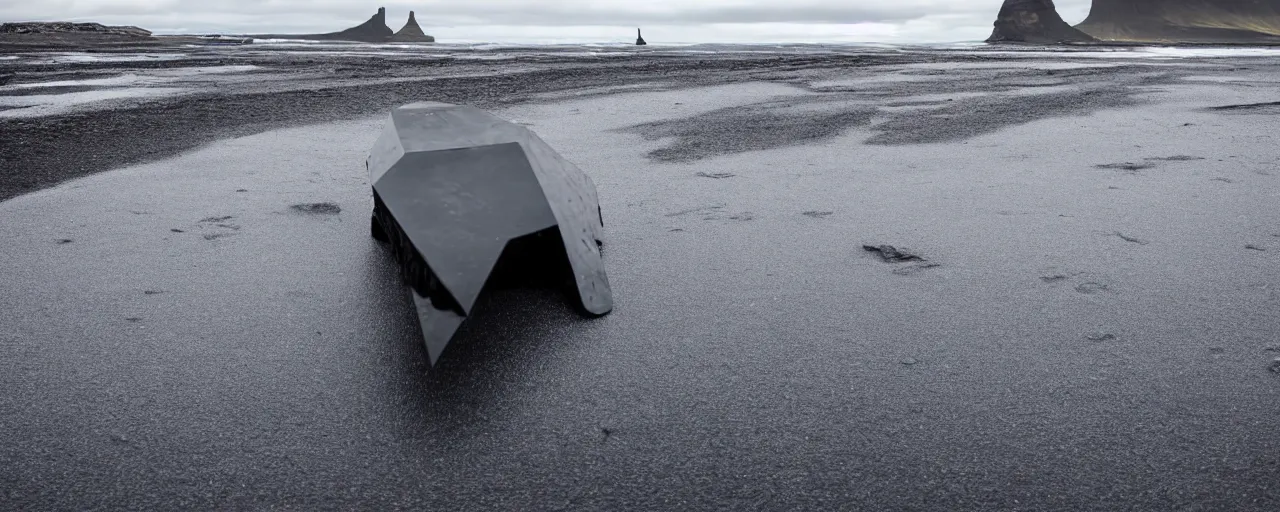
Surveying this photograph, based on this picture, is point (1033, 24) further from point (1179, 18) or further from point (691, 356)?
point (691, 356)

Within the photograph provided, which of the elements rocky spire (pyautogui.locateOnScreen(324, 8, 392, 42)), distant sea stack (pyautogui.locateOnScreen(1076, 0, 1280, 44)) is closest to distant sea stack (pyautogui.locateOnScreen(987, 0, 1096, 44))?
distant sea stack (pyautogui.locateOnScreen(1076, 0, 1280, 44))

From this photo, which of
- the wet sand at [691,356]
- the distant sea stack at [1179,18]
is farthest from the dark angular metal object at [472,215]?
the distant sea stack at [1179,18]

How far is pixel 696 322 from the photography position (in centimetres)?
195

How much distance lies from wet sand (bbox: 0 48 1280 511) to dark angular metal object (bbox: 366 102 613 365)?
118mm

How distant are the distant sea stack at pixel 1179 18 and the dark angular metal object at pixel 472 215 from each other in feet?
352

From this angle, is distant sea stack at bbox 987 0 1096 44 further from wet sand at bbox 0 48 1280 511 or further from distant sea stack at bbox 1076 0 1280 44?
wet sand at bbox 0 48 1280 511

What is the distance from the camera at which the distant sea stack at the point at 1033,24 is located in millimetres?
77938

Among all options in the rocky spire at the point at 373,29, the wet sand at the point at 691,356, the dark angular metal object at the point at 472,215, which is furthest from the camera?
the rocky spire at the point at 373,29

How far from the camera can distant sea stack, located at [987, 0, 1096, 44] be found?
256 ft

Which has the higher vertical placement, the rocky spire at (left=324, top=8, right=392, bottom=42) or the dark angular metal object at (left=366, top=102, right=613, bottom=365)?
the rocky spire at (left=324, top=8, right=392, bottom=42)

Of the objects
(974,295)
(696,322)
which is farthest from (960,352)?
(696,322)

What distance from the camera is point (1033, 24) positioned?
257 feet

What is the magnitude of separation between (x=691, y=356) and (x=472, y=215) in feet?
2.10

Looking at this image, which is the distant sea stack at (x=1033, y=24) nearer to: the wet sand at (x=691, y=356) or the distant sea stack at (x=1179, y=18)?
the distant sea stack at (x=1179, y=18)
